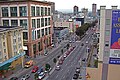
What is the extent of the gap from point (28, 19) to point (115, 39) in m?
46.5

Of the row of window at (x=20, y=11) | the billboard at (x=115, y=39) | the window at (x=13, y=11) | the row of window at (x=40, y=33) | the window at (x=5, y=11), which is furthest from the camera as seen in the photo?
the row of window at (x=40, y=33)

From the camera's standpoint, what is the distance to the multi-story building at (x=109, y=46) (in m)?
27.1

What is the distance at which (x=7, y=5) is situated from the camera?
235ft

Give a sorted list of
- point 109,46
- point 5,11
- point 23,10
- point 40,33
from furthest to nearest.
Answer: point 40,33, point 5,11, point 23,10, point 109,46

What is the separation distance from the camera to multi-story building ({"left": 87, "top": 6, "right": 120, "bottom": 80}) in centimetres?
2711

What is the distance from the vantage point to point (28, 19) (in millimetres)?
68938

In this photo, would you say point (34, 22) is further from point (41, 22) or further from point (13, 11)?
point (13, 11)

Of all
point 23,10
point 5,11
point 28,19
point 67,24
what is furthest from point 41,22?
point 67,24

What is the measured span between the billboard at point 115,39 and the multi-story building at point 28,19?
4567cm

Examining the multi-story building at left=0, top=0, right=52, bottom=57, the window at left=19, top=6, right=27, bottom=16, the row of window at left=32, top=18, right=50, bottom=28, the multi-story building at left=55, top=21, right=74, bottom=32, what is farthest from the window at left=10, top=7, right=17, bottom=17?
the multi-story building at left=55, top=21, right=74, bottom=32

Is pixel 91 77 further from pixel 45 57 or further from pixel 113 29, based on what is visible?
pixel 45 57

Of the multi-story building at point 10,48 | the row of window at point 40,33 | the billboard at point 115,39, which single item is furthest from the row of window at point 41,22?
the billboard at point 115,39

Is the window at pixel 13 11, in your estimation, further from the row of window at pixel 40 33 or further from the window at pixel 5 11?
the row of window at pixel 40 33

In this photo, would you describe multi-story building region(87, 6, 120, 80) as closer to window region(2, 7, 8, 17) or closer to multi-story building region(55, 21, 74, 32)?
window region(2, 7, 8, 17)
